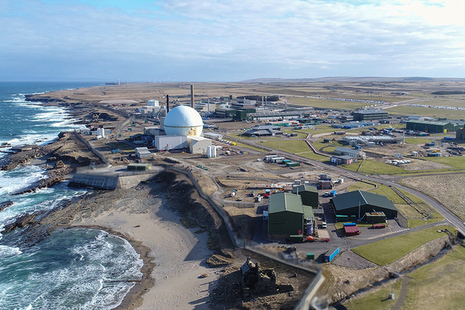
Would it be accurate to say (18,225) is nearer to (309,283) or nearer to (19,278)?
(19,278)

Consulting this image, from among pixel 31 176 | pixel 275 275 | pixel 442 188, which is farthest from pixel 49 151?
pixel 442 188

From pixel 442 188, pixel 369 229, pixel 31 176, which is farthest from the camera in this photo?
pixel 31 176

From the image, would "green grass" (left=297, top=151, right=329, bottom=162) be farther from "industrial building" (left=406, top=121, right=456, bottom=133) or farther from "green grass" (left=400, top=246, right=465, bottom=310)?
"industrial building" (left=406, top=121, right=456, bottom=133)

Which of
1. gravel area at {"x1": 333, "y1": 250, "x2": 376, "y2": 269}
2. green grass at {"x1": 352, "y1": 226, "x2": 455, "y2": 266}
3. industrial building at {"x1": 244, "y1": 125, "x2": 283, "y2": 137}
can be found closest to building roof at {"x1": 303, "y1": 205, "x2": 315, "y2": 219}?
green grass at {"x1": 352, "y1": 226, "x2": 455, "y2": 266}

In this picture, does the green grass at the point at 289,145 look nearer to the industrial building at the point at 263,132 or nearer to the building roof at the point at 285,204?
the industrial building at the point at 263,132

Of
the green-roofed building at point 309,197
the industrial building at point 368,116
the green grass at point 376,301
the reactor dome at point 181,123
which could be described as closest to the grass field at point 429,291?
the green grass at point 376,301

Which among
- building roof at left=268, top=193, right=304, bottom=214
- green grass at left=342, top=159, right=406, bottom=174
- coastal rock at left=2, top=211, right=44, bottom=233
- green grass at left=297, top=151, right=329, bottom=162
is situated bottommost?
coastal rock at left=2, top=211, right=44, bottom=233
